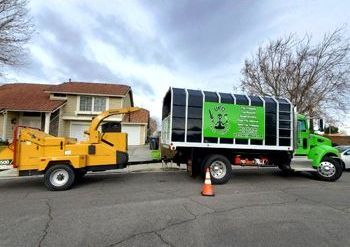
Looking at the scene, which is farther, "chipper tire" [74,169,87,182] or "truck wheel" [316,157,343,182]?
"truck wheel" [316,157,343,182]

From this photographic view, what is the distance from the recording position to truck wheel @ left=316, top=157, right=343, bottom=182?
473 inches

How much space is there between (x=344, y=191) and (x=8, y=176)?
40.0 ft

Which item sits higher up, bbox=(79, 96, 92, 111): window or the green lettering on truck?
bbox=(79, 96, 92, 111): window

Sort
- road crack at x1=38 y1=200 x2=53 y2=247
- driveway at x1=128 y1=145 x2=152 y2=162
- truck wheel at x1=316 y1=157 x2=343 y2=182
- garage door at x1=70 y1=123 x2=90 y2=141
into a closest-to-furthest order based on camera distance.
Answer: road crack at x1=38 y1=200 x2=53 y2=247 → truck wheel at x1=316 y1=157 x2=343 y2=182 → driveway at x1=128 y1=145 x2=152 y2=162 → garage door at x1=70 y1=123 x2=90 y2=141

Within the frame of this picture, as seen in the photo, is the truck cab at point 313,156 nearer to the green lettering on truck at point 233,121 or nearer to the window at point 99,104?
the green lettering on truck at point 233,121

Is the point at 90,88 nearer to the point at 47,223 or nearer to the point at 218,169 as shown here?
the point at 218,169

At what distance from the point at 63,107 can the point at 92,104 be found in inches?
103

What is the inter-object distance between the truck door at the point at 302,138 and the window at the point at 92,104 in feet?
72.0

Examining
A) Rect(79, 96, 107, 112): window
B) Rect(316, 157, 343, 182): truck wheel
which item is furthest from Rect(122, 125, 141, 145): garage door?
Rect(316, 157, 343, 182): truck wheel

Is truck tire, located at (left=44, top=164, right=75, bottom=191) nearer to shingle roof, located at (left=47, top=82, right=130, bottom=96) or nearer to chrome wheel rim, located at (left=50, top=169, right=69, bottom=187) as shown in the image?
chrome wheel rim, located at (left=50, top=169, right=69, bottom=187)

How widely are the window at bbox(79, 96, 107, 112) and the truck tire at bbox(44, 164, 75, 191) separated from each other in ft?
70.4

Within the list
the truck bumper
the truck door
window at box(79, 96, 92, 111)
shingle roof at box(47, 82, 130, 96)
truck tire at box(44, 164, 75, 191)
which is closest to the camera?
truck tire at box(44, 164, 75, 191)

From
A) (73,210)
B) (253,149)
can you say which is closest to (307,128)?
(253,149)

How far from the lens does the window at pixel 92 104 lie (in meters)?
30.8
